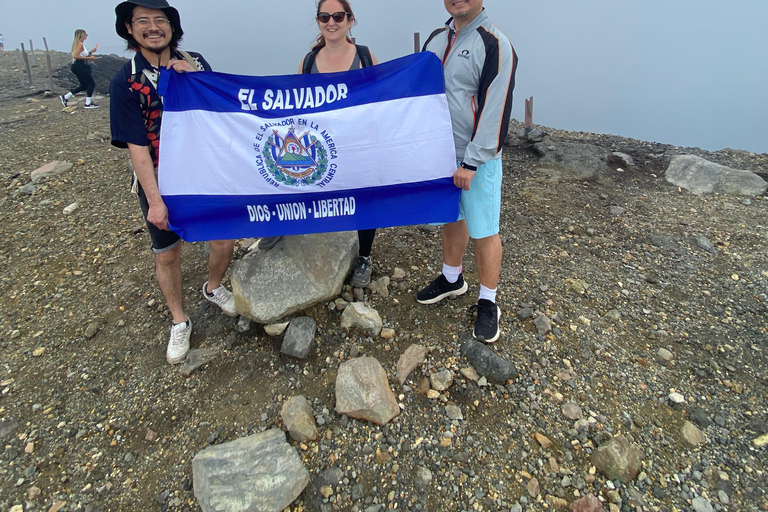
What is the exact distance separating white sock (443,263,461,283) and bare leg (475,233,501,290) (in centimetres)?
36

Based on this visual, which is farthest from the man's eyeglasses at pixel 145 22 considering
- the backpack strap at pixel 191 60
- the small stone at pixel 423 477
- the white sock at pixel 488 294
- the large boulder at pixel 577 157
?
the large boulder at pixel 577 157

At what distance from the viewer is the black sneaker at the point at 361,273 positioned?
427cm

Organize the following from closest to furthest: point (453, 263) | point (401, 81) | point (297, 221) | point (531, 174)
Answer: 1. point (401, 81)
2. point (297, 221)
3. point (453, 263)
4. point (531, 174)

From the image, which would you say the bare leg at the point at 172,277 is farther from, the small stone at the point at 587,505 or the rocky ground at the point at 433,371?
the small stone at the point at 587,505

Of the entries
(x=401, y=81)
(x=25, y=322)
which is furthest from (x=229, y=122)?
(x=25, y=322)

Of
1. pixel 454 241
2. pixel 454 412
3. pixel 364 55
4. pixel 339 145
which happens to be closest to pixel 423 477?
pixel 454 412

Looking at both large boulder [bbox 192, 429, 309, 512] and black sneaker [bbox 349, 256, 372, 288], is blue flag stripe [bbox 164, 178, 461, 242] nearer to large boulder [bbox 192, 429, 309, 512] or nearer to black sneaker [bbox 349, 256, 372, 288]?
black sneaker [bbox 349, 256, 372, 288]

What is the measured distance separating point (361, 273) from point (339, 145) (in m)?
1.46

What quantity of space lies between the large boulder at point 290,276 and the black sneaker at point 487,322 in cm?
137

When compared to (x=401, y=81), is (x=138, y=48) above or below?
above

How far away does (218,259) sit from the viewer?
3963 mm

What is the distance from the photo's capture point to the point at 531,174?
7398 millimetres

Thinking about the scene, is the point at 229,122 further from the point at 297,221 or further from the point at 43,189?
the point at 43,189

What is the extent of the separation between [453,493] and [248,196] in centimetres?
271
